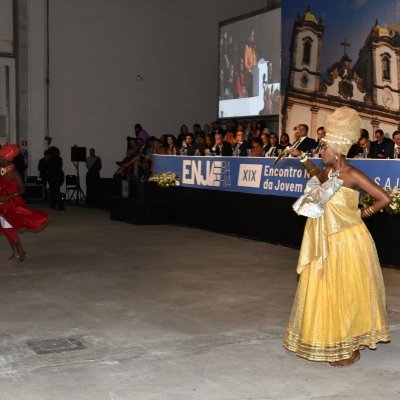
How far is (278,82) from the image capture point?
19922 millimetres

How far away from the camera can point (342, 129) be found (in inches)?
191

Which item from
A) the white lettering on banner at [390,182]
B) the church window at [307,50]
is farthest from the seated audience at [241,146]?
the church window at [307,50]

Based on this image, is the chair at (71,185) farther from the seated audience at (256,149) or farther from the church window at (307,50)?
the seated audience at (256,149)

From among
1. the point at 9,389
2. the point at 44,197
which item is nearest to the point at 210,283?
the point at 9,389

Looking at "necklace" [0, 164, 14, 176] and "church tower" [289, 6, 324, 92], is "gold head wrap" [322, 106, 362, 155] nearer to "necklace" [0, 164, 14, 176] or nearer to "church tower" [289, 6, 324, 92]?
"necklace" [0, 164, 14, 176]

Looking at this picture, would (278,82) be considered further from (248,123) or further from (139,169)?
(139,169)

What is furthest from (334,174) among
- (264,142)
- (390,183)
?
(264,142)

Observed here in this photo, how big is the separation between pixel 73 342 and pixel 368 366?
90.7 inches

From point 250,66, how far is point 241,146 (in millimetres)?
7612

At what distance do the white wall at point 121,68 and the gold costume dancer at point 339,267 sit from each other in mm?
18453

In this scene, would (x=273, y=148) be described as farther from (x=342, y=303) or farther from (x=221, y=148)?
(x=342, y=303)

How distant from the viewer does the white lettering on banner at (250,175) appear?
12414 millimetres

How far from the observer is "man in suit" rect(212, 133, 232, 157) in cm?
1417

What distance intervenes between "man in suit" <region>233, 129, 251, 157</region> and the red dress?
18.4 feet
